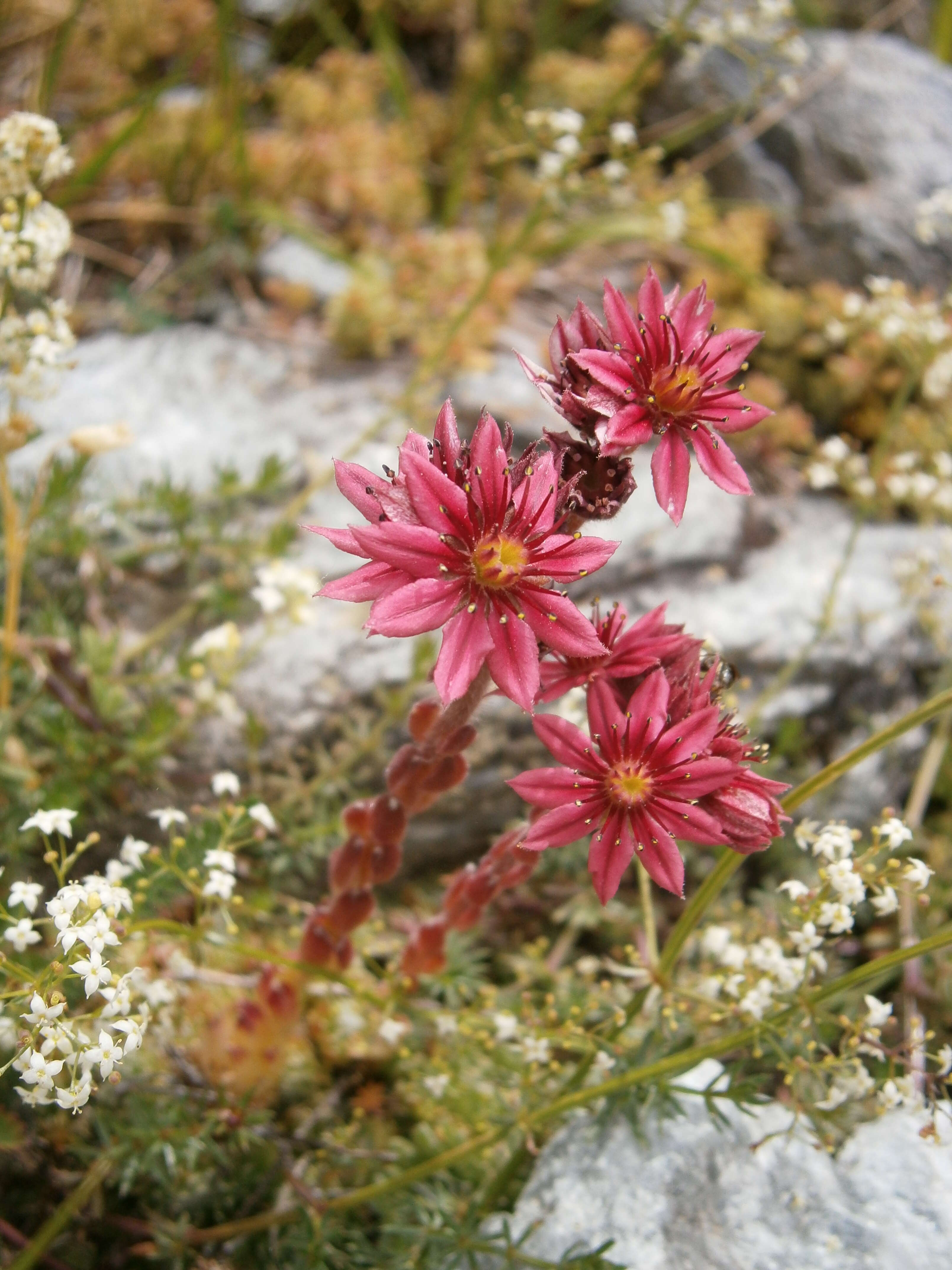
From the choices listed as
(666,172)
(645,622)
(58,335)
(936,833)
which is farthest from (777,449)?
(58,335)

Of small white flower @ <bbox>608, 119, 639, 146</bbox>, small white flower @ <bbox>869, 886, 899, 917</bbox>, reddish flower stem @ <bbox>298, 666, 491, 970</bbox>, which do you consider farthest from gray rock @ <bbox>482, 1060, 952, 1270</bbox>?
small white flower @ <bbox>608, 119, 639, 146</bbox>

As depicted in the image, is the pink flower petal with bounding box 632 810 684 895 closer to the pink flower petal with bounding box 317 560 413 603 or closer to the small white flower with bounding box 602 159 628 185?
the pink flower petal with bounding box 317 560 413 603

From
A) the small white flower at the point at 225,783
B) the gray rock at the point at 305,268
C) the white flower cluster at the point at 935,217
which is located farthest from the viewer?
the gray rock at the point at 305,268

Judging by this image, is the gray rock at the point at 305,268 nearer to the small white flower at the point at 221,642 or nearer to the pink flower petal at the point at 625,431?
the small white flower at the point at 221,642

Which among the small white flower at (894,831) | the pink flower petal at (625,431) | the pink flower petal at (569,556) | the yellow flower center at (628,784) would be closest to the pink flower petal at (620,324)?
the pink flower petal at (625,431)

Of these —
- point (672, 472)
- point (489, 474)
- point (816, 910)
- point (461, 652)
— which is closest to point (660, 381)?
point (672, 472)

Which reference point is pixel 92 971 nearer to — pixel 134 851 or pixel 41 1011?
pixel 41 1011

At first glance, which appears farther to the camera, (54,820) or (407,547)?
(54,820)
